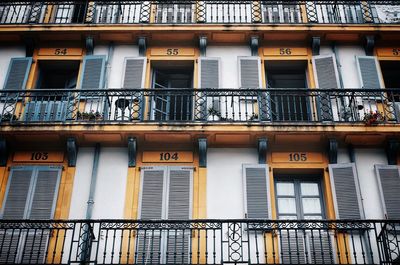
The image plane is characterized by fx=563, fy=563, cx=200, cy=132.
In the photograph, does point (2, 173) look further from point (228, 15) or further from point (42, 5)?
point (228, 15)

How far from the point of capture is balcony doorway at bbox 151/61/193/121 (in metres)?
13.9

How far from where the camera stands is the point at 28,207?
12.6 m

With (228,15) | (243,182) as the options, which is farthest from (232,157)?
(228,15)

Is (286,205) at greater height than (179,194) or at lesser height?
lesser

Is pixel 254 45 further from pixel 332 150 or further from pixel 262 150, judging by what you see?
pixel 332 150

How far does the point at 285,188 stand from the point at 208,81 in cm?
344

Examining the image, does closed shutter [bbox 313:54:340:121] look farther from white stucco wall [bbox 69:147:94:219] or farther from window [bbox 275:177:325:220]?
white stucco wall [bbox 69:147:94:219]

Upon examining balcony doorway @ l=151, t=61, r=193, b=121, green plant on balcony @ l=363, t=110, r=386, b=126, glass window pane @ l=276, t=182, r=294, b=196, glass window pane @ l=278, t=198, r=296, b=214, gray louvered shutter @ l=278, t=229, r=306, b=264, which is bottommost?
gray louvered shutter @ l=278, t=229, r=306, b=264

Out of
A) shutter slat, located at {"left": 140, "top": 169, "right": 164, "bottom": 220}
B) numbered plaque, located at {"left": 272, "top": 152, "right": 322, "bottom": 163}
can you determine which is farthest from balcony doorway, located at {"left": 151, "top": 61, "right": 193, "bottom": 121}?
numbered plaque, located at {"left": 272, "top": 152, "right": 322, "bottom": 163}

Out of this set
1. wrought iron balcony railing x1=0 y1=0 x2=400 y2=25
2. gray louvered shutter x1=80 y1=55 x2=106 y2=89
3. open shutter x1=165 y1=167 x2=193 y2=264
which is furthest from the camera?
wrought iron balcony railing x1=0 y1=0 x2=400 y2=25

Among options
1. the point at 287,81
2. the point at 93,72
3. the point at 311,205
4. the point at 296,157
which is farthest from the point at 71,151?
the point at 287,81

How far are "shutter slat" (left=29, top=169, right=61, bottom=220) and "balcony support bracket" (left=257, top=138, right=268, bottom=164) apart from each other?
467cm

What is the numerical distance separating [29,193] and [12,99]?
272 centimetres

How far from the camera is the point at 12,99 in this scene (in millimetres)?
14172
